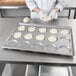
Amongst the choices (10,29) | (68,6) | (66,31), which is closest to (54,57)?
(66,31)

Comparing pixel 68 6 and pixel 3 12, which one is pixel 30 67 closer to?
pixel 68 6

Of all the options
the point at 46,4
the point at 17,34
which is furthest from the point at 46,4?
the point at 17,34

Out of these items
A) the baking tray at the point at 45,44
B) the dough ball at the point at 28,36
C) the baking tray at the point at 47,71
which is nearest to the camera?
the baking tray at the point at 45,44

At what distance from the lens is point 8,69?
1548mm

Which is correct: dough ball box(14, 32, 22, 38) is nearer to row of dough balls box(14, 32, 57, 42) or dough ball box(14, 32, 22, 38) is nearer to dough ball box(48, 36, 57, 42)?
row of dough balls box(14, 32, 57, 42)

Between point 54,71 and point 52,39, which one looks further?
point 54,71

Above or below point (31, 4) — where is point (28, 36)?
below

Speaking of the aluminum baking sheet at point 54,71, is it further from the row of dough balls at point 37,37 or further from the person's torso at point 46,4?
the person's torso at point 46,4

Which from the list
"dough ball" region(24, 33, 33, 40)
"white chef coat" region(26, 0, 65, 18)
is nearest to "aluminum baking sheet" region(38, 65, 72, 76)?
"dough ball" region(24, 33, 33, 40)

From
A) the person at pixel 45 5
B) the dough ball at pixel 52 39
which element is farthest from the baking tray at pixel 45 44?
the person at pixel 45 5

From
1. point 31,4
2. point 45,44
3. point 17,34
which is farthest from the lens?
point 31,4

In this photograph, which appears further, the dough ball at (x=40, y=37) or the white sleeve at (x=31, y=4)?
the white sleeve at (x=31, y=4)

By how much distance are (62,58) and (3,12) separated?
2226mm

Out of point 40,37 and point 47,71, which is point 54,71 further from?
point 40,37
